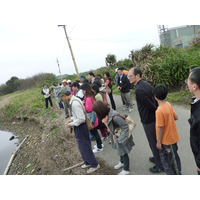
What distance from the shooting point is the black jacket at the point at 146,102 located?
7.09ft

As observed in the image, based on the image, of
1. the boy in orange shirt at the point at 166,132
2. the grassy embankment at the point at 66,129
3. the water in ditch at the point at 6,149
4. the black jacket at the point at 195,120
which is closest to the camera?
the black jacket at the point at 195,120

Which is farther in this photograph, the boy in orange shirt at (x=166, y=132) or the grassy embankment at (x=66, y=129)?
the grassy embankment at (x=66, y=129)

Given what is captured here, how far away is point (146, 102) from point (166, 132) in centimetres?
51

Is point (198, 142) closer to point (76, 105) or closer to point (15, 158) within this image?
point (76, 105)

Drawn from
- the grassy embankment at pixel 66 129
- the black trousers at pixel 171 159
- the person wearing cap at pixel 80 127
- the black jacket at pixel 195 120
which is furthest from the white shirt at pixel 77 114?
Answer: the black jacket at pixel 195 120

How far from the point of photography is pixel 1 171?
5746mm

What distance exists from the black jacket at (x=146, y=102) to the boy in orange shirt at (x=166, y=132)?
0.19 metres

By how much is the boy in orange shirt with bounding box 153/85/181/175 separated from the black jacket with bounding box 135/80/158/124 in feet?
0.64

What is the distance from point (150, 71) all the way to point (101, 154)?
205 inches

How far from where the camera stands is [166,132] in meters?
1.95

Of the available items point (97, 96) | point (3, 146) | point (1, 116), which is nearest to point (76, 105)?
point (97, 96)

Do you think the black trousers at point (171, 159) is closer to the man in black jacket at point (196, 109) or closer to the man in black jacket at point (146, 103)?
the man in black jacket at point (146, 103)

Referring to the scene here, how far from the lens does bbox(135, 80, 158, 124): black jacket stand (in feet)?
7.09

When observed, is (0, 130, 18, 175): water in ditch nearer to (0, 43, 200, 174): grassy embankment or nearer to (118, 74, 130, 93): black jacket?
(0, 43, 200, 174): grassy embankment
